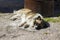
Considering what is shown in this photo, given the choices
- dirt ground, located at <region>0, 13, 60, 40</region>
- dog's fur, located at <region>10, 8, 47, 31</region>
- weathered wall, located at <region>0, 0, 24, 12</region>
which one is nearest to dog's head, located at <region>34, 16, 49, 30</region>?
dog's fur, located at <region>10, 8, 47, 31</region>

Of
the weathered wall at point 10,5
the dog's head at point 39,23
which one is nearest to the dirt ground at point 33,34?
the dog's head at point 39,23

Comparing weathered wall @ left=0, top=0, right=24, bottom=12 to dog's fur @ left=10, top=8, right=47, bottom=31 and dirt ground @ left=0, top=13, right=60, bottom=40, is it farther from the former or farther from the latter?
dirt ground @ left=0, top=13, right=60, bottom=40

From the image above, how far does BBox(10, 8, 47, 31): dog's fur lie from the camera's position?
702 centimetres

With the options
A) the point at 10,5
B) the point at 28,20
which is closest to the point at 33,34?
the point at 28,20

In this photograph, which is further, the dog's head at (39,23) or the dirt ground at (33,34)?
the dog's head at (39,23)

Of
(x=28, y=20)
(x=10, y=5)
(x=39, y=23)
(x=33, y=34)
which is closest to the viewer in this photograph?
(x=33, y=34)

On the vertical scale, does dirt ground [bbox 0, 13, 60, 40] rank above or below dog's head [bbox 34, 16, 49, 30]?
below

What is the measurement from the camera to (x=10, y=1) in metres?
10.6

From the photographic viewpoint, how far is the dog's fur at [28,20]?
7.02m

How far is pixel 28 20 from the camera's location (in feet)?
24.0

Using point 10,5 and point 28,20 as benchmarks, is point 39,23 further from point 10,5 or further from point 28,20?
point 10,5

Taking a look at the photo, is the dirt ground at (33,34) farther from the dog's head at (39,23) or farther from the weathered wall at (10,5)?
the weathered wall at (10,5)

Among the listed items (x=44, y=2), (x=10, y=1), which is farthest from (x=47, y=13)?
(x=10, y=1)

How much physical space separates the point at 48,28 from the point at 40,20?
337 millimetres
